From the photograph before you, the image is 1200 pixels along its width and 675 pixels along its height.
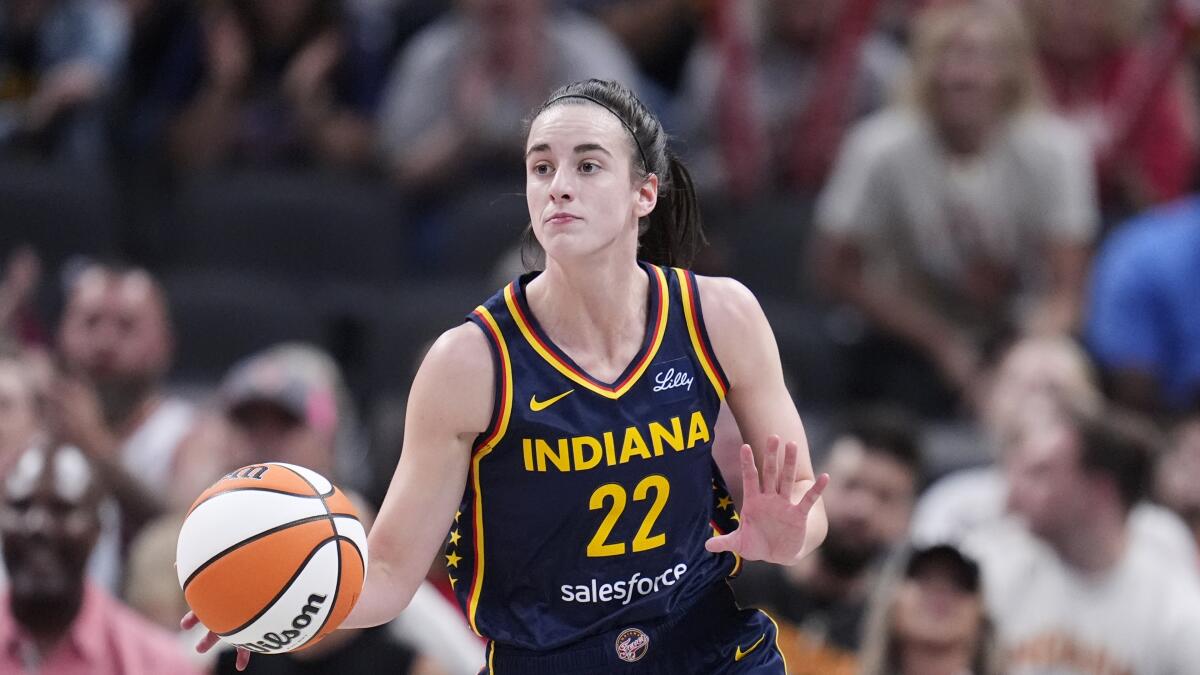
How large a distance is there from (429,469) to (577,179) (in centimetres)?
66

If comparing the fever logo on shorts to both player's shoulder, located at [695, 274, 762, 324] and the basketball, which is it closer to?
the basketball

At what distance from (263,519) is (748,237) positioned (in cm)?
514

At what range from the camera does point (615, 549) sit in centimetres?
368

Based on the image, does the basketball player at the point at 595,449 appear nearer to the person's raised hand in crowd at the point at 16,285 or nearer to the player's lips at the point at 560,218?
the player's lips at the point at 560,218

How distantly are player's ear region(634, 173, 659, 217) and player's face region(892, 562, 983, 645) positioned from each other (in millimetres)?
2196

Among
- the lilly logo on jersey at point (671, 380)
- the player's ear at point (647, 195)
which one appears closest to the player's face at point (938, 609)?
the lilly logo on jersey at point (671, 380)

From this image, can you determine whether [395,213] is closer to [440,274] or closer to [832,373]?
[440,274]

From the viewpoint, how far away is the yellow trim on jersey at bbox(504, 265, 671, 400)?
369 centimetres

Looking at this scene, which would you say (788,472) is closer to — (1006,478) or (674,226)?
(674,226)

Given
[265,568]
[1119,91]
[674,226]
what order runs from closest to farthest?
A: [265,568], [674,226], [1119,91]

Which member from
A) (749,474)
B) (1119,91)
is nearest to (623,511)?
(749,474)

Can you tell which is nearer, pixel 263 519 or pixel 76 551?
pixel 263 519

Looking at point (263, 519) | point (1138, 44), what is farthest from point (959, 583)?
point (1138, 44)

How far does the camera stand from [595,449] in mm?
3635
